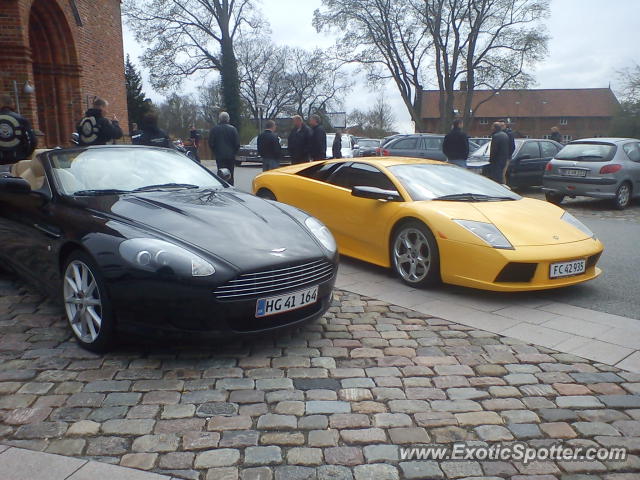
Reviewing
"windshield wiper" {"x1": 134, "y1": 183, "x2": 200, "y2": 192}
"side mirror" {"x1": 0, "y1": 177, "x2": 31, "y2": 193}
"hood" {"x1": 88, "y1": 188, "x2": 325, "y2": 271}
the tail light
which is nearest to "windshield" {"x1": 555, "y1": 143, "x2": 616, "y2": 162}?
the tail light

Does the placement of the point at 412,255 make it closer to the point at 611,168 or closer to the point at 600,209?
the point at 611,168

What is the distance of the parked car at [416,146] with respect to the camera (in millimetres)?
15328

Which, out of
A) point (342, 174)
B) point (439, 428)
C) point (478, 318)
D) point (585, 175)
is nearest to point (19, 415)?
point (439, 428)

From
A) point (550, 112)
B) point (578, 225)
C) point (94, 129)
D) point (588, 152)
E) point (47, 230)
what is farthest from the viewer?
point (550, 112)

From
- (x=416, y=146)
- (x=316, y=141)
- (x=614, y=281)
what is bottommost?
(x=614, y=281)

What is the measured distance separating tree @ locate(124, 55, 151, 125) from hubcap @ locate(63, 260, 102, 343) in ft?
121

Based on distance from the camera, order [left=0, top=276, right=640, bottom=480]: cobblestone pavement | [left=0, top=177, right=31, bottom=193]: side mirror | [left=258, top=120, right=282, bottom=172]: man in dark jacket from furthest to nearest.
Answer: [left=258, top=120, right=282, bottom=172]: man in dark jacket
[left=0, top=177, right=31, bottom=193]: side mirror
[left=0, top=276, right=640, bottom=480]: cobblestone pavement

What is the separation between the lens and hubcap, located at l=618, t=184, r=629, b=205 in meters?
11.1

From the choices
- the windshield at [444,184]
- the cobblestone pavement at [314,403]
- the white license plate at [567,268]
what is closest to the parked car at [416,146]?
the windshield at [444,184]

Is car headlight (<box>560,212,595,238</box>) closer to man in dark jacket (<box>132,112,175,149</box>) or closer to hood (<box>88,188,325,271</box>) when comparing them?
hood (<box>88,188,325,271</box>)

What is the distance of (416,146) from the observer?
15.6 metres

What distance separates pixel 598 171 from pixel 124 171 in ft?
31.8

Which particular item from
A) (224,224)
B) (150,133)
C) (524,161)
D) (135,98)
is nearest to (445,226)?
(224,224)

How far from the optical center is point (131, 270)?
3189 mm
